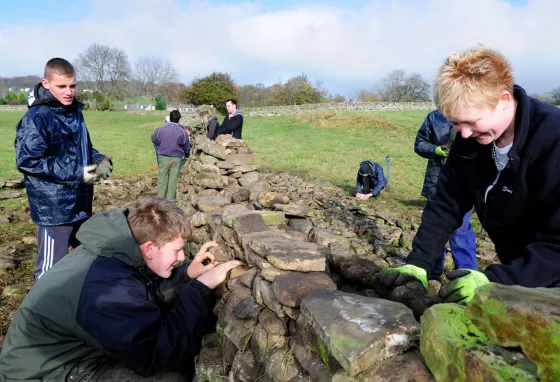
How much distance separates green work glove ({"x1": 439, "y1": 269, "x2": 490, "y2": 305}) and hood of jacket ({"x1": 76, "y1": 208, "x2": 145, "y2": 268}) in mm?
1681

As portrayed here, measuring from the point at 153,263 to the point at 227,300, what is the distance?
55 cm

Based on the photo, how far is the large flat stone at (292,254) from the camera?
236 centimetres

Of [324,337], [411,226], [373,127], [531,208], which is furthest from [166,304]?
[373,127]

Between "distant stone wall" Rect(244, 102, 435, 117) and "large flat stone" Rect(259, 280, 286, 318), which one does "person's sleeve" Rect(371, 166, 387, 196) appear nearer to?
"large flat stone" Rect(259, 280, 286, 318)

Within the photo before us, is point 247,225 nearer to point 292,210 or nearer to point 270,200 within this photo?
point 292,210

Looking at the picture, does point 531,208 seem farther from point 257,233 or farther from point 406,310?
point 257,233

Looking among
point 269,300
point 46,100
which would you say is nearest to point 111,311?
point 269,300

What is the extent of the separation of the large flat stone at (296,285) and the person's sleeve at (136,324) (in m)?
0.51

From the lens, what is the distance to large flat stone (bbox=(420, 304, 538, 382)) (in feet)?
3.46

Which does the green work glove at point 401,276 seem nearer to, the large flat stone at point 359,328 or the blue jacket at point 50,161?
the large flat stone at point 359,328

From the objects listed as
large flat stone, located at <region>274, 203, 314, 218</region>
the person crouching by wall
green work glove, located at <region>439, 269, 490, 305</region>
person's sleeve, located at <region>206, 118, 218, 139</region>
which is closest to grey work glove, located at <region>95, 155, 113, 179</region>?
large flat stone, located at <region>274, 203, 314, 218</region>

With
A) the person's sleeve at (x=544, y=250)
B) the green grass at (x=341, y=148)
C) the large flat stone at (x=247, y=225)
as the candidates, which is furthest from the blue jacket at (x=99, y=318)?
the green grass at (x=341, y=148)

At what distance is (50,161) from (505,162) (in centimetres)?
359

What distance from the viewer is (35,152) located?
11.4 ft
